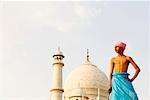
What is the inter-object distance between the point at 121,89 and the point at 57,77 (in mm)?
24484

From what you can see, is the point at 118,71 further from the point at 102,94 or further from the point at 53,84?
the point at 102,94

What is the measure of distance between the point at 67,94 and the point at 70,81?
3.78 feet

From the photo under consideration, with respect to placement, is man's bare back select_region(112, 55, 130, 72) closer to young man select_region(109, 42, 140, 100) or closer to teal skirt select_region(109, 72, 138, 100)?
young man select_region(109, 42, 140, 100)

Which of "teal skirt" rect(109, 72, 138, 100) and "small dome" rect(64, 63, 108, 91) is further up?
"small dome" rect(64, 63, 108, 91)

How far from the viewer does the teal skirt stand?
6628 millimetres

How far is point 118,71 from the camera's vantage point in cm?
691

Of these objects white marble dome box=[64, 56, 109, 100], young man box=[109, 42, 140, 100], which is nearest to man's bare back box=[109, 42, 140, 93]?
young man box=[109, 42, 140, 100]

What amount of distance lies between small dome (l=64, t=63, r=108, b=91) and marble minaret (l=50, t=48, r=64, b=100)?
418 centimetres

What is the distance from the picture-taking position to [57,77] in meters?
31.0

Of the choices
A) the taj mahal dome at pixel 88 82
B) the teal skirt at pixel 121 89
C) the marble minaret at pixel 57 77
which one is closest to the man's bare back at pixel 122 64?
the teal skirt at pixel 121 89

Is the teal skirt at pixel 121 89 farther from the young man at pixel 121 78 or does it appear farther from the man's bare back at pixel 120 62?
the man's bare back at pixel 120 62

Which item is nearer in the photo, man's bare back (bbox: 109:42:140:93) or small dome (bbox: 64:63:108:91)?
man's bare back (bbox: 109:42:140:93)

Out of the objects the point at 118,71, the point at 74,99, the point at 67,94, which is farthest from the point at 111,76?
the point at 67,94

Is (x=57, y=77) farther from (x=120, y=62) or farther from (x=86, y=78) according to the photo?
(x=120, y=62)
